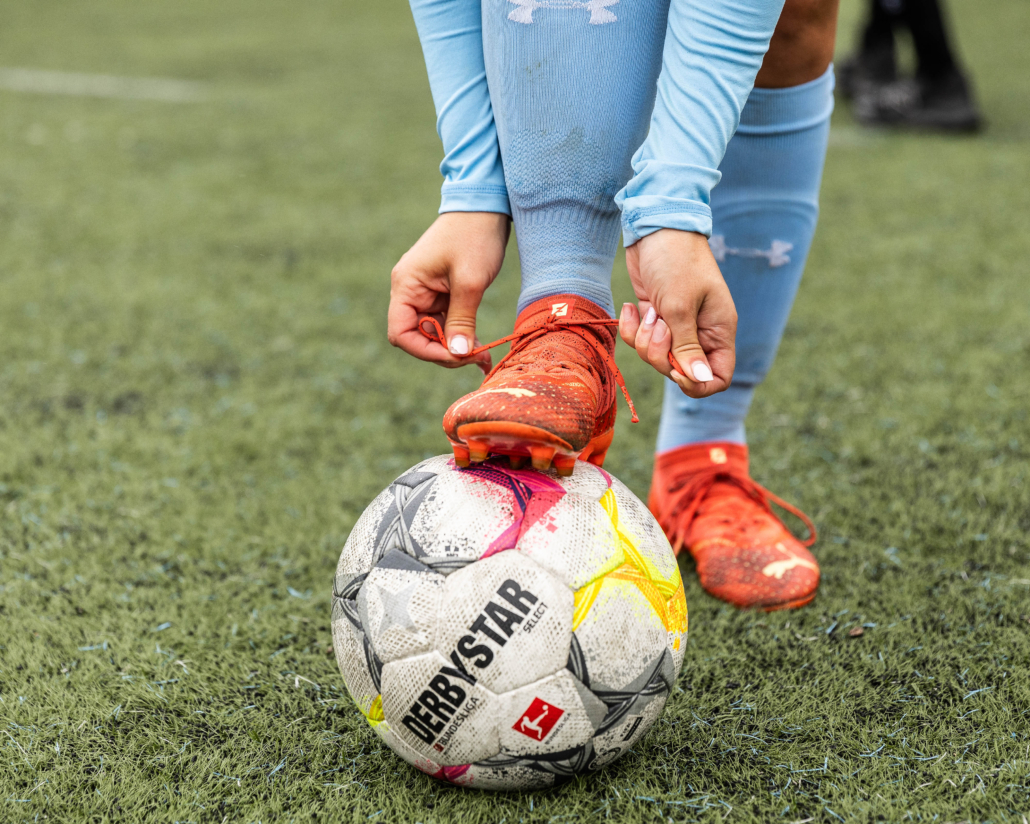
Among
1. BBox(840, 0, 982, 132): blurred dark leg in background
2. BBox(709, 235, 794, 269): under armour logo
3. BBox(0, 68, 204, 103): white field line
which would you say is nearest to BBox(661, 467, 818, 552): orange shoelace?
BBox(709, 235, 794, 269): under armour logo

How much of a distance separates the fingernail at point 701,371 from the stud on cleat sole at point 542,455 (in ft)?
0.63

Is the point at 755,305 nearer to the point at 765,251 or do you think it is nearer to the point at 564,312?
the point at 765,251

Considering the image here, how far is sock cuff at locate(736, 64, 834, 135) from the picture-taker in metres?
1.52

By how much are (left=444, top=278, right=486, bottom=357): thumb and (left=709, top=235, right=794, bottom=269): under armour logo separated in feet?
1.74

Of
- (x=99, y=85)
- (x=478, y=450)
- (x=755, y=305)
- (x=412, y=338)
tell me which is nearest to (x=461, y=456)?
(x=478, y=450)

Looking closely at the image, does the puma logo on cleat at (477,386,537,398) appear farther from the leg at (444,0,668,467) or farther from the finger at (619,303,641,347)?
the finger at (619,303,641,347)

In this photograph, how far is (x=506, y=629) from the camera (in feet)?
3.66

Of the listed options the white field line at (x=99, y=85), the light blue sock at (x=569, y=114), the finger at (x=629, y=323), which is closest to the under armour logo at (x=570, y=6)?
the light blue sock at (x=569, y=114)

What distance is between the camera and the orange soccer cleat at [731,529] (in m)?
1.65

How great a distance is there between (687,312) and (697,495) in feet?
2.46

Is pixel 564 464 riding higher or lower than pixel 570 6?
lower

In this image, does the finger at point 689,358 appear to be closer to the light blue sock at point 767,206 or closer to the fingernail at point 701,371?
the fingernail at point 701,371

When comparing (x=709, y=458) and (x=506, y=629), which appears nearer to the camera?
(x=506, y=629)

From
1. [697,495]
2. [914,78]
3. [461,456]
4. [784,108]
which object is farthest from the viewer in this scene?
[914,78]
